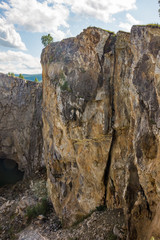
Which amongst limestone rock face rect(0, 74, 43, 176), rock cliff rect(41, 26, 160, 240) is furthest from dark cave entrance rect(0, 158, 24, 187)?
rock cliff rect(41, 26, 160, 240)

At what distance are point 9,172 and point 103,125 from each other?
88.2ft

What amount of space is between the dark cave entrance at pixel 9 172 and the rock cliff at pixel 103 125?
53.0ft

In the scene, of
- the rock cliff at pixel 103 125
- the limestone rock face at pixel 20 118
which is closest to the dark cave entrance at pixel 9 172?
the limestone rock face at pixel 20 118

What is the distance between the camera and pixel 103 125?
12.7 metres

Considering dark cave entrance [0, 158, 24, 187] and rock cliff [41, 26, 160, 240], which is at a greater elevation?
rock cliff [41, 26, 160, 240]

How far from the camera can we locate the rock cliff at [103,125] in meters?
7.75

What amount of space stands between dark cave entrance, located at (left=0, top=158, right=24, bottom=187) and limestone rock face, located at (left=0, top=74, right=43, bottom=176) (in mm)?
1599

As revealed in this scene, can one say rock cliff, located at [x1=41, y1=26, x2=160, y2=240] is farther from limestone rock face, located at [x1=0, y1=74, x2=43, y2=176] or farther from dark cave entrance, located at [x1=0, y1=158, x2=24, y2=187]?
dark cave entrance, located at [x1=0, y1=158, x2=24, y2=187]

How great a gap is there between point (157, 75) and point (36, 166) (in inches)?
927

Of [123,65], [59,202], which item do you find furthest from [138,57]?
[59,202]

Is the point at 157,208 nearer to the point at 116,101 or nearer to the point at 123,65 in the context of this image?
the point at 116,101

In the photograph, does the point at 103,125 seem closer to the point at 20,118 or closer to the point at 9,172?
the point at 20,118

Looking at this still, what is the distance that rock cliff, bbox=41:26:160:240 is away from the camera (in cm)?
775

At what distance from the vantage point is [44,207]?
712 inches
